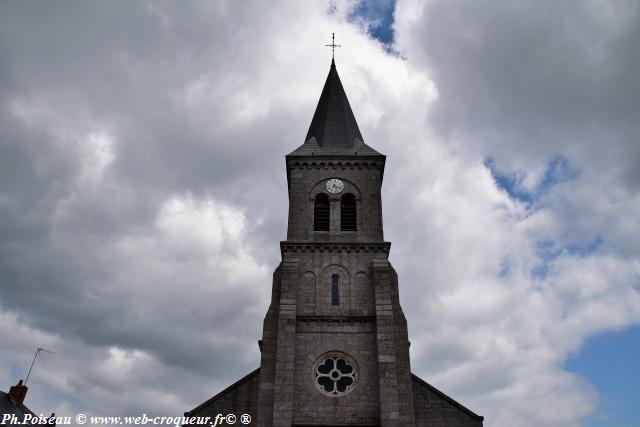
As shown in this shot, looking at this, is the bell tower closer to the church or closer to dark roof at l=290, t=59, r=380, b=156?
the church

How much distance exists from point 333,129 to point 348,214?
683 cm

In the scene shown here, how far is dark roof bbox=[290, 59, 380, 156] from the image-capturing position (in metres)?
28.2

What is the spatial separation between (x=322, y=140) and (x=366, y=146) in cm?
277

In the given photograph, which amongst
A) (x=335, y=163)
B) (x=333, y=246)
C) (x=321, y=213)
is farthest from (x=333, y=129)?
(x=333, y=246)

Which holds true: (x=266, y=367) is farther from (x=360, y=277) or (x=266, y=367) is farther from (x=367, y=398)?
(x=360, y=277)

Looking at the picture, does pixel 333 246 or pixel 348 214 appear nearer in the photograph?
pixel 333 246

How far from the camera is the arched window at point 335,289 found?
22.9m

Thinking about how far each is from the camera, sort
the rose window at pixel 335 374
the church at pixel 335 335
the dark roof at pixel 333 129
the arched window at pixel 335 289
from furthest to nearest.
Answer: the dark roof at pixel 333 129 < the arched window at pixel 335 289 < the rose window at pixel 335 374 < the church at pixel 335 335

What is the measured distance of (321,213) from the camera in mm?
26078

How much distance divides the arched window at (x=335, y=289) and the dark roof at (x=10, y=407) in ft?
83.1

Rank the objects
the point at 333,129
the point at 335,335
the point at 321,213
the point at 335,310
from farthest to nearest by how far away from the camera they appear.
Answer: the point at 333,129 → the point at 321,213 → the point at 335,310 → the point at 335,335

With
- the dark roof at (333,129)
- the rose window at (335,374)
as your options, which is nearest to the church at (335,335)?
the rose window at (335,374)

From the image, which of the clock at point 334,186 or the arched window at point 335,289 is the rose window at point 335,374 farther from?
the clock at point 334,186

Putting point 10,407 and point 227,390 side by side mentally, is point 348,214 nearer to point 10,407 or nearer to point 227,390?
point 227,390
